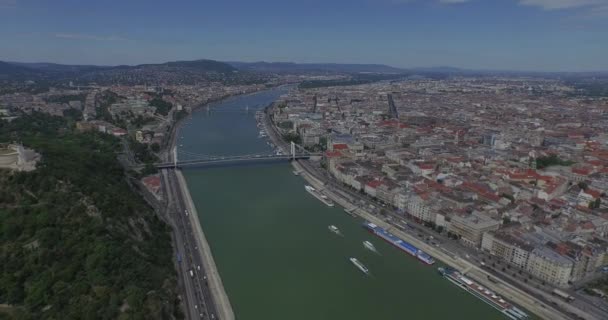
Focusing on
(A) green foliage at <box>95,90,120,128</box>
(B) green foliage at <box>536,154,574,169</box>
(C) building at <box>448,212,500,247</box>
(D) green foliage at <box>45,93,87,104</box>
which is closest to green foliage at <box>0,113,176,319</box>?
(C) building at <box>448,212,500,247</box>

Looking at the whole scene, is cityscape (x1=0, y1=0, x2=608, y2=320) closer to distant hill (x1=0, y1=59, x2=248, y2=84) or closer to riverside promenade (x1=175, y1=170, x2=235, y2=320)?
riverside promenade (x1=175, y1=170, x2=235, y2=320)

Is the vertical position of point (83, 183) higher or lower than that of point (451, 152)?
higher

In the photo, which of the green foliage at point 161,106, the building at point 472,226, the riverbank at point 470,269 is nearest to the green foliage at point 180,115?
the green foliage at point 161,106

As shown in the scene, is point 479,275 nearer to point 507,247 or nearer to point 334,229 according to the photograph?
point 507,247

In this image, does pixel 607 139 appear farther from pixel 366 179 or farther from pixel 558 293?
pixel 558 293

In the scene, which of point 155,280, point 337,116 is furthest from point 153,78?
→ point 155,280

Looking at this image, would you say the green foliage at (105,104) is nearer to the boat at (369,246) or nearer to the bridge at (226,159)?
the bridge at (226,159)
